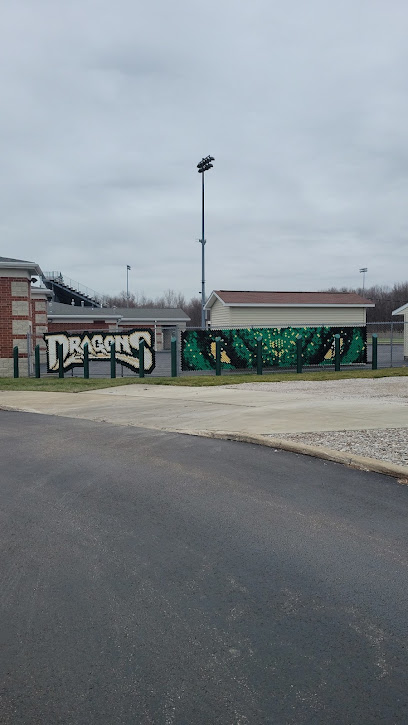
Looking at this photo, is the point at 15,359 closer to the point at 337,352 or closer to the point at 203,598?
the point at 337,352

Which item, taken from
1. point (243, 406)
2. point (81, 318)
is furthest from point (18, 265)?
point (81, 318)

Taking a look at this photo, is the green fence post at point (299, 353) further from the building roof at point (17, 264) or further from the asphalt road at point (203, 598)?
the asphalt road at point (203, 598)

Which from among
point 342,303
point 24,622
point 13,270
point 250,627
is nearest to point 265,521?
point 250,627

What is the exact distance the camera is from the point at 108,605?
3.77 m

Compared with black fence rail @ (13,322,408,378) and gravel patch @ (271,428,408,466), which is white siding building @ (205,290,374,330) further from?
gravel patch @ (271,428,408,466)

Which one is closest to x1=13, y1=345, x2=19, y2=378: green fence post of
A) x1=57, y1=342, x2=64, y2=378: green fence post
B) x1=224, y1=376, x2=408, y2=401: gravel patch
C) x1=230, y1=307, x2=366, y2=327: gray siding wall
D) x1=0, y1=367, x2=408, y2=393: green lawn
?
x1=57, y1=342, x2=64, y2=378: green fence post

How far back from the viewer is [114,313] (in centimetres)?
5197

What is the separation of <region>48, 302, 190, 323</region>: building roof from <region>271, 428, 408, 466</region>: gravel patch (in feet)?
133

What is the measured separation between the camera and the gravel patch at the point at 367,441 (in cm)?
768

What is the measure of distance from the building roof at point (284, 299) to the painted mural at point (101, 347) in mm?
12638

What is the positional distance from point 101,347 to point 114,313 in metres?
28.8

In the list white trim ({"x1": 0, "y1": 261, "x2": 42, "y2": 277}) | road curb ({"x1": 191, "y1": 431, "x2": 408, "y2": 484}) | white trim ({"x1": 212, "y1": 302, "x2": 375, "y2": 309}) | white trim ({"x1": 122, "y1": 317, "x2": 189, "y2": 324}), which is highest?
white trim ({"x1": 0, "y1": 261, "x2": 42, "y2": 277})

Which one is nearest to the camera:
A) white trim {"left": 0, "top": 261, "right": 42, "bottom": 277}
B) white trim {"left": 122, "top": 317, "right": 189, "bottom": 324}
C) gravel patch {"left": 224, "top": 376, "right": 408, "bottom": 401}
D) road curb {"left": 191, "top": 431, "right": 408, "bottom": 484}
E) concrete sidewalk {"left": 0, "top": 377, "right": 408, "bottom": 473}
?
road curb {"left": 191, "top": 431, "right": 408, "bottom": 484}

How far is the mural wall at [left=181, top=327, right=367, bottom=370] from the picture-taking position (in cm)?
2305
